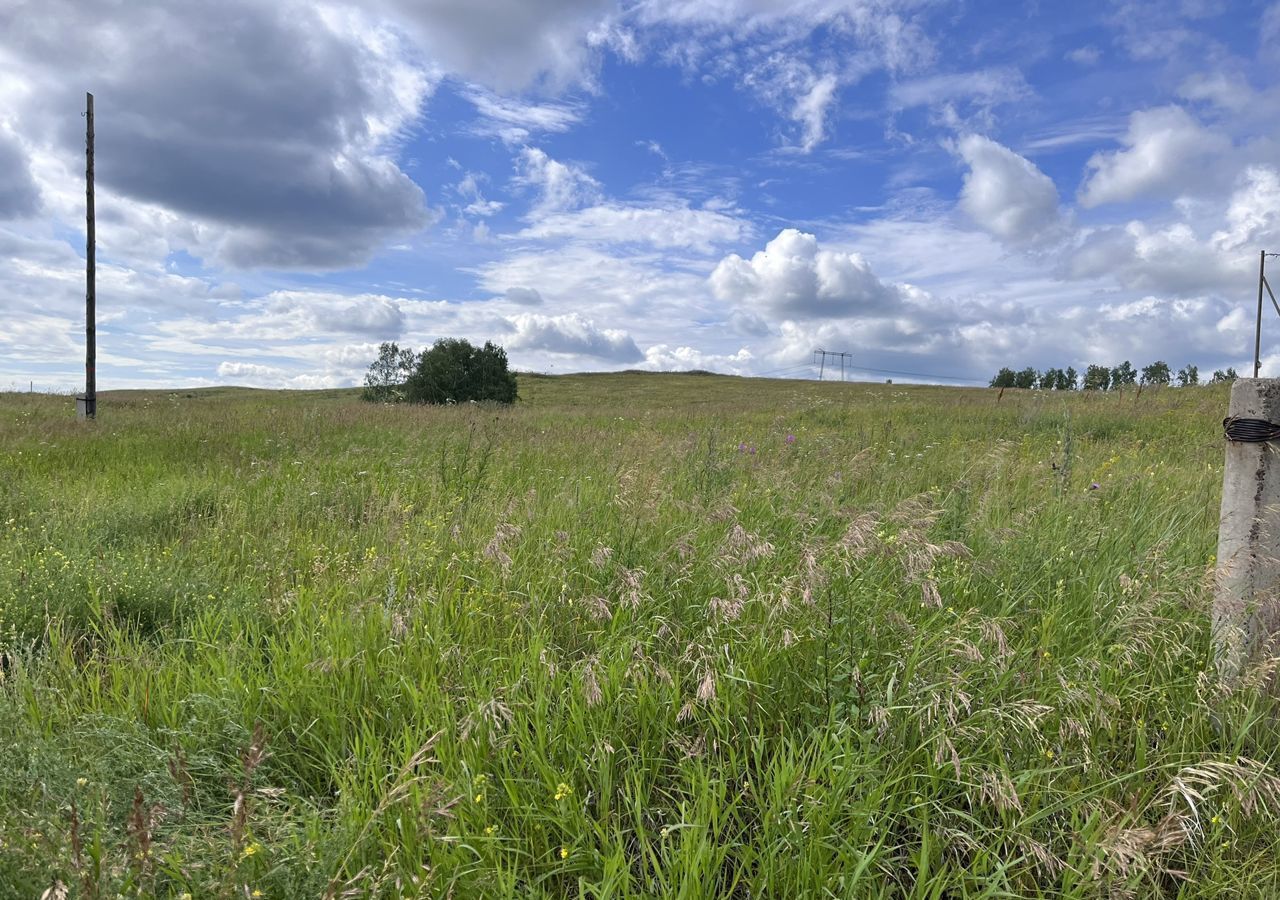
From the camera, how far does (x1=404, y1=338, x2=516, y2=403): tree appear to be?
134ft

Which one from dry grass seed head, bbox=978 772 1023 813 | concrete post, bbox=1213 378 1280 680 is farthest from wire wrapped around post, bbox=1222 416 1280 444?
dry grass seed head, bbox=978 772 1023 813

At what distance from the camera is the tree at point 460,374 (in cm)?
4094

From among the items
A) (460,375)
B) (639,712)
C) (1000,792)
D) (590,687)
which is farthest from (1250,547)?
(460,375)

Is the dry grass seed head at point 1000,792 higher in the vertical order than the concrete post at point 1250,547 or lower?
lower

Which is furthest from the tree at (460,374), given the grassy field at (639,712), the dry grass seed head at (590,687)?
the dry grass seed head at (590,687)

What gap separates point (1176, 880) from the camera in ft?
6.06

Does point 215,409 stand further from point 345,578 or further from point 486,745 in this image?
point 486,745

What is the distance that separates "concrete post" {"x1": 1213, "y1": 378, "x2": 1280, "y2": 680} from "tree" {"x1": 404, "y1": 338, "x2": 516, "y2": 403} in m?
39.5

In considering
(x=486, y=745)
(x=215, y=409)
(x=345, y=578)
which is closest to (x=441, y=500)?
(x=345, y=578)

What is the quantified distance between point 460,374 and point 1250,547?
136 feet

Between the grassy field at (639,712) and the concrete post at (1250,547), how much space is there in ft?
0.47

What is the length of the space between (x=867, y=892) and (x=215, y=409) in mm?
15375

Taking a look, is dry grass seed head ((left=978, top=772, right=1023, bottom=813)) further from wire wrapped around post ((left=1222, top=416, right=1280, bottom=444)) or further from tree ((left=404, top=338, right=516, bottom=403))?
tree ((left=404, top=338, right=516, bottom=403))

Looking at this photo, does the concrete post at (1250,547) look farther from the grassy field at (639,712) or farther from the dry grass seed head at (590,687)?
the dry grass seed head at (590,687)
